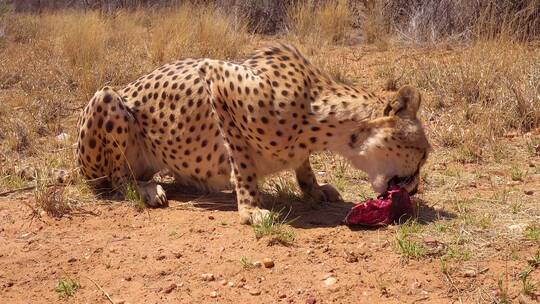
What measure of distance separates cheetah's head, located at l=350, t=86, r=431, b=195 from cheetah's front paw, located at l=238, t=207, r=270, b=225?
63cm

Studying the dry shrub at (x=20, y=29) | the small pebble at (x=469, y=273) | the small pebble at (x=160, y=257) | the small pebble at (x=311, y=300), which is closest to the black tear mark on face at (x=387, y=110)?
the small pebble at (x=469, y=273)

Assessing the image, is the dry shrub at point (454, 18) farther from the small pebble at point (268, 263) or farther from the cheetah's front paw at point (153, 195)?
the small pebble at point (268, 263)

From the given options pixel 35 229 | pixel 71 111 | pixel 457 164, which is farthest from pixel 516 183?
pixel 71 111

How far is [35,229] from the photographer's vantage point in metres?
4.32

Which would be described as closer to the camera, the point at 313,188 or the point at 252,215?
the point at 252,215

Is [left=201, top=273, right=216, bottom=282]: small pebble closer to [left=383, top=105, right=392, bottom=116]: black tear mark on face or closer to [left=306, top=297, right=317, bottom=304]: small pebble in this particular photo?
[left=306, top=297, right=317, bottom=304]: small pebble

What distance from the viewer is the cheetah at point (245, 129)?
3955 millimetres

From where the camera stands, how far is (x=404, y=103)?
3.85 m

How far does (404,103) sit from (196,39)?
6.17m

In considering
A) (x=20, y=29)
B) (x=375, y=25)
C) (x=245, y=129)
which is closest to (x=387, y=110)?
(x=245, y=129)

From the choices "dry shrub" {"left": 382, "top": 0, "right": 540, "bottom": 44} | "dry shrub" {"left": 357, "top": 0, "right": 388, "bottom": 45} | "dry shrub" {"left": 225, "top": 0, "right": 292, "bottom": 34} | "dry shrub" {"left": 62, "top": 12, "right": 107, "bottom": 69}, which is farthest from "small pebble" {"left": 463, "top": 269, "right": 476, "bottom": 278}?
"dry shrub" {"left": 225, "top": 0, "right": 292, "bottom": 34}

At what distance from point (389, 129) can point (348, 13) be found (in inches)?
302

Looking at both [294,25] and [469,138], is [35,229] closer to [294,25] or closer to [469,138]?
[469,138]

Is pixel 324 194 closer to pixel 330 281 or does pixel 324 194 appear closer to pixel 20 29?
pixel 330 281
